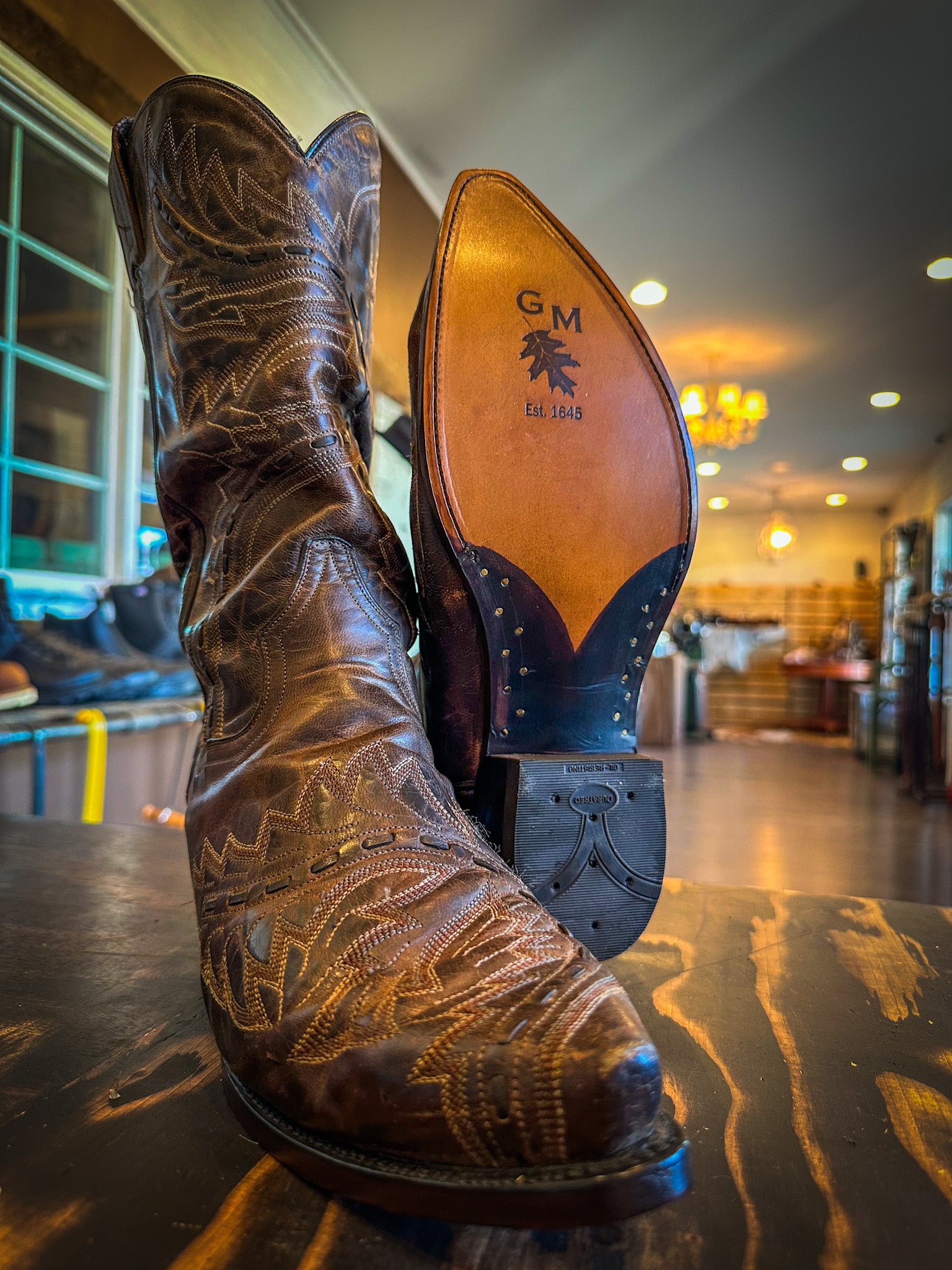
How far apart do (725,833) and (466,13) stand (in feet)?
9.08

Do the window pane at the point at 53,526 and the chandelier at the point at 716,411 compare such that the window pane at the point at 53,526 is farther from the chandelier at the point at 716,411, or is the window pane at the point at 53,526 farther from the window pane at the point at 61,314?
the chandelier at the point at 716,411

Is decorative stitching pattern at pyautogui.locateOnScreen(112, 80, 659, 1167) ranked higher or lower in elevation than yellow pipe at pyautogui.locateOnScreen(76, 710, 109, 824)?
higher

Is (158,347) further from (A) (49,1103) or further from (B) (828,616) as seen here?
(B) (828,616)

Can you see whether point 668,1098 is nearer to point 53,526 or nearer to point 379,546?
point 379,546

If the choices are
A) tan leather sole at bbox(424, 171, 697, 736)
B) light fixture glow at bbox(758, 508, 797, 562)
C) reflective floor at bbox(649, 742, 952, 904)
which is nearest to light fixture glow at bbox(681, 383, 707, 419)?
reflective floor at bbox(649, 742, 952, 904)

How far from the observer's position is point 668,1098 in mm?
356

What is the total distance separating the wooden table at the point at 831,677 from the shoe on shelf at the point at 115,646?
28.7 ft

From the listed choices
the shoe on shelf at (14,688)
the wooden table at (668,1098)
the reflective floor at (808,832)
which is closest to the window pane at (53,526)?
the shoe on shelf at (14,688)

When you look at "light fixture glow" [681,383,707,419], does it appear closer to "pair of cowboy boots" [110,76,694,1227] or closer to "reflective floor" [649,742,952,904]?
"reflective floor" [649,742,952,904]

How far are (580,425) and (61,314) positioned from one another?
83.6 inches

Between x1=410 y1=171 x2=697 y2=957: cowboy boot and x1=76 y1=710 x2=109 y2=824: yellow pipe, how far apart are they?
100cm

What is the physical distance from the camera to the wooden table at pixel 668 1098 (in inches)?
10.0

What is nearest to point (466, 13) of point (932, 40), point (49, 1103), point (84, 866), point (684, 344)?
point (932, 40)

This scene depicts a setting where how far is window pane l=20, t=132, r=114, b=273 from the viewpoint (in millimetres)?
2031
